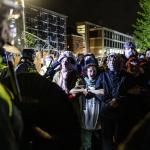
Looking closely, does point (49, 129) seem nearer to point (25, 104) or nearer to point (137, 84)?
point (25, 104)

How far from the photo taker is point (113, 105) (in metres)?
8.16

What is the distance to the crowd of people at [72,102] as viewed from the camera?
8.13 feet

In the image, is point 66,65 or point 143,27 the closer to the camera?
point 66,65

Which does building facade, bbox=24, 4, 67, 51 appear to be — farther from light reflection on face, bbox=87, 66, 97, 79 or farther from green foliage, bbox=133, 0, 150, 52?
light reflection on face, bbox=87, 66, 97, 79

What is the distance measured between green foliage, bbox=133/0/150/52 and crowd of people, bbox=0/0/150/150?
117 ft

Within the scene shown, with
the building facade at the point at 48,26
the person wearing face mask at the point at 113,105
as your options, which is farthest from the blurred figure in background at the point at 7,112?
the building facade at the point at 48,26

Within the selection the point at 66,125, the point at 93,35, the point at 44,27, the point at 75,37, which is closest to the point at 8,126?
the point at 66,125

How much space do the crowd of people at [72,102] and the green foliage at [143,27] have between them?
Result: 117 ft

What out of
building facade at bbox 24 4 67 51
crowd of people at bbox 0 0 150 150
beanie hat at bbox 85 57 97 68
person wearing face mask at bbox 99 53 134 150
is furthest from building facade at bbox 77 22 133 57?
person wearing face mask at bbox 99 53 134 150

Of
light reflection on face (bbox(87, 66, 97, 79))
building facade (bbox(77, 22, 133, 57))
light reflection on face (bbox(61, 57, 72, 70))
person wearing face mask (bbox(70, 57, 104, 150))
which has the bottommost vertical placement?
person wearing face mask (bbox(70, 57, 104, 150))

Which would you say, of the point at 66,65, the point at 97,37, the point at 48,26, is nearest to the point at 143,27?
the point at 66,65

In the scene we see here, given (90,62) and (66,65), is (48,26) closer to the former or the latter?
(66,65)

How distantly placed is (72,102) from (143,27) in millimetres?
44080

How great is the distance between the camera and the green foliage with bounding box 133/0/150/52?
154ft
